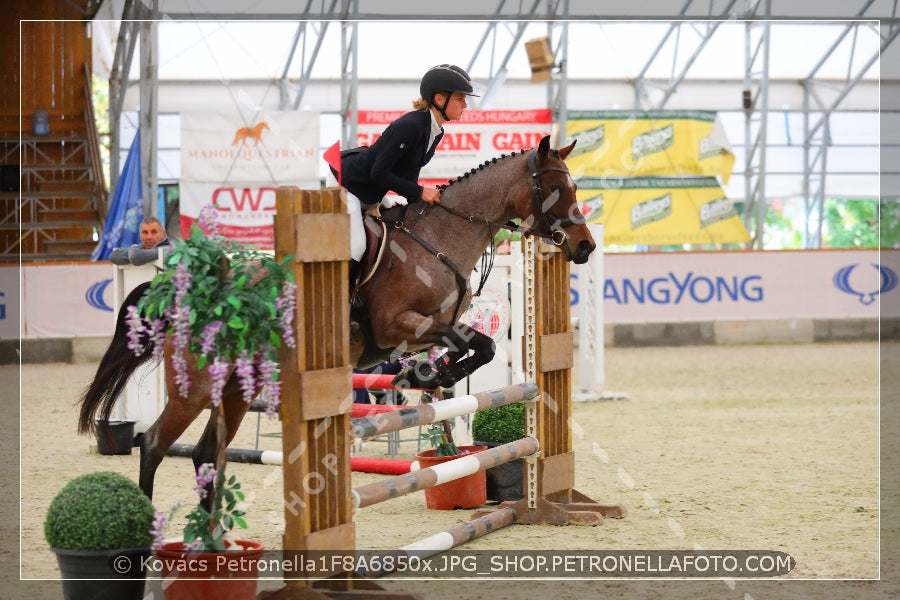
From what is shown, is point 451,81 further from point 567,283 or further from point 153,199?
point 153,199

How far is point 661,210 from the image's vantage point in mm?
15836

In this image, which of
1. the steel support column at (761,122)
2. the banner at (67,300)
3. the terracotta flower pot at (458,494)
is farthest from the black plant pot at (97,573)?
the steel support column at (761,122)

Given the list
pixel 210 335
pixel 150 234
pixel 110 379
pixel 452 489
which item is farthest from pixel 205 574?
pixel 150 234

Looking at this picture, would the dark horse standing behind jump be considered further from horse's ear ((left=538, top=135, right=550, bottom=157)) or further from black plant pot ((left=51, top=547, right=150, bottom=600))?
black plant pot ((left=51, top=547, right=150, bottom=600))

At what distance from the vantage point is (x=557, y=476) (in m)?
4.88

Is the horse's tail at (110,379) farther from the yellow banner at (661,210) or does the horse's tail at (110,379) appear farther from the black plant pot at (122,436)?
the yellow banner at (661,210)

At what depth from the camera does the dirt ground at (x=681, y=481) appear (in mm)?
3832

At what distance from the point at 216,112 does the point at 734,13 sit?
26.9 feet

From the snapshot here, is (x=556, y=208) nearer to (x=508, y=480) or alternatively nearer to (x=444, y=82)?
(x=444, y=82)

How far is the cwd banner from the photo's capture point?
1442 centimetres

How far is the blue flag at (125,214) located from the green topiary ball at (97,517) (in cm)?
1082

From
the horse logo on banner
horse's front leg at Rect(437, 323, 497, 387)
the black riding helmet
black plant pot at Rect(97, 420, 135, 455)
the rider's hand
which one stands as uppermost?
the black riding helmet

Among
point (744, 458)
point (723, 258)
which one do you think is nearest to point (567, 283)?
point (744, 458)

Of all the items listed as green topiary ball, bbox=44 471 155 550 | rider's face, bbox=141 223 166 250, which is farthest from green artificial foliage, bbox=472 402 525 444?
rider's face, bbox=141 223 166 250
